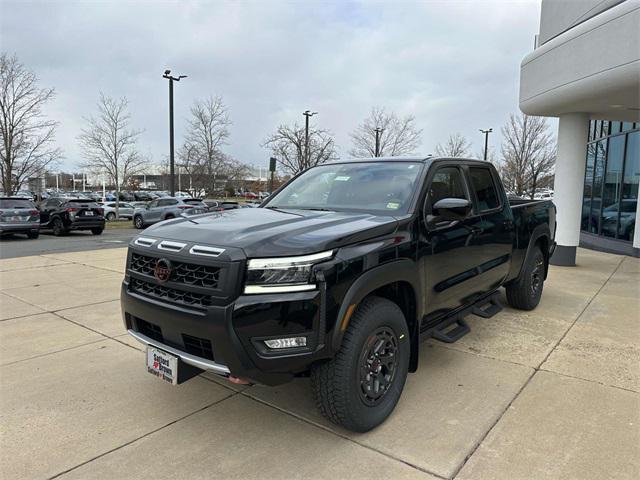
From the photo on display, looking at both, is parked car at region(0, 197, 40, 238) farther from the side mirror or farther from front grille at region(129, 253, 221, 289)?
the side mirror

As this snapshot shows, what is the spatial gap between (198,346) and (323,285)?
0.85 metres

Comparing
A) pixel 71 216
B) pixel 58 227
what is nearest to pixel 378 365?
pixel 71 216

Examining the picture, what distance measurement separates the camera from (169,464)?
271 centimetres

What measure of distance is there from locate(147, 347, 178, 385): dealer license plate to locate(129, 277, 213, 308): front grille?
1.17 ft

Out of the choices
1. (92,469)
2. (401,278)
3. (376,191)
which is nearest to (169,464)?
(92,469)

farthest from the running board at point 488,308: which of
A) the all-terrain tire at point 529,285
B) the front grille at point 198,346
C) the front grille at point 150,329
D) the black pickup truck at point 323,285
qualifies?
the front grille at point 150,329

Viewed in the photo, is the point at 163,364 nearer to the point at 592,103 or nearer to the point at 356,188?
the point at 356,188

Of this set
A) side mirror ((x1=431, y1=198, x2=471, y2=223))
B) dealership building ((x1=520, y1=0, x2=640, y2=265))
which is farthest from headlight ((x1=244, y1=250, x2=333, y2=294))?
dealership building ((x1=520, y1=0, x2=640, y2=265))

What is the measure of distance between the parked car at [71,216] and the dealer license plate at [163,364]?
16.8m

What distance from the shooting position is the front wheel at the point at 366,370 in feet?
9.09

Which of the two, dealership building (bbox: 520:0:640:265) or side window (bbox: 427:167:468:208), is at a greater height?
dealership building (bbox: 520:0:640:265)

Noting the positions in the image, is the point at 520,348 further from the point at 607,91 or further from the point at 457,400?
the point at 607,91

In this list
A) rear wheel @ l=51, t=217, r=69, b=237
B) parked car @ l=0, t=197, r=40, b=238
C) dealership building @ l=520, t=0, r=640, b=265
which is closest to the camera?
dealership building @ l=520, t=0, r=640, b=265

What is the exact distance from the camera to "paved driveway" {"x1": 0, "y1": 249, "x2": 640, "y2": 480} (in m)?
2.70
